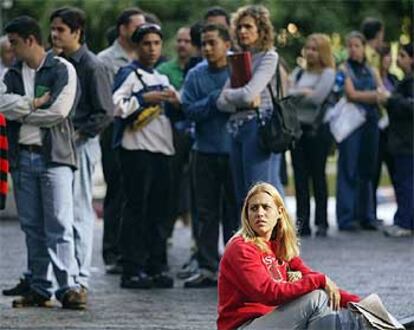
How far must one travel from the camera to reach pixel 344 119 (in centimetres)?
1650

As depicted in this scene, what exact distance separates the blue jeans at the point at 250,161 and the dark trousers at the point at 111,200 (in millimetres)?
1826

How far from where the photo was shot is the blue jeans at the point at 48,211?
11.1 metres

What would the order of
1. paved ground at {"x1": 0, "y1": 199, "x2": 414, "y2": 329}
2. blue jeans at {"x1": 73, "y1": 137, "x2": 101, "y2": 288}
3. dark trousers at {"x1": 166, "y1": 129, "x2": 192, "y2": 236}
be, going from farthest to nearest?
dark trousers at {"x1": 166, "y1": 129, "x2": 192, "y2": 236}
blue jeans at {"x1": 73, "y1": 137, "x2": 101, "y2": 288}
paved ground at {"x1": 0, "y1": 199, "x2": 414, "y2": 329}

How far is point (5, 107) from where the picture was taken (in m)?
11.0

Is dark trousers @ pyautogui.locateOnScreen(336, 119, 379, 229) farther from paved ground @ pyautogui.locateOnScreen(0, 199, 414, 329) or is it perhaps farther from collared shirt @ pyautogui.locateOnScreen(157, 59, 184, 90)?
collared shirt @ pyautogui.locateOnScreen(157, 59, 184, 90)

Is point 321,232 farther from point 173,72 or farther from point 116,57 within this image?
point 116,57

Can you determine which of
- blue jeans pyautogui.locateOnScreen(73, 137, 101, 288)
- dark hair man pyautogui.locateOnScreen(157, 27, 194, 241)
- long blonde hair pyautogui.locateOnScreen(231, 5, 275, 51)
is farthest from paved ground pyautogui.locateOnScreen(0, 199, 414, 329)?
long blonde hair pyautogui.locateOnScreen(231, 5, 275, 51)

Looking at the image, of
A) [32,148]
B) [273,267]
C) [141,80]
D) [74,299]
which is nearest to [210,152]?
[141,80]

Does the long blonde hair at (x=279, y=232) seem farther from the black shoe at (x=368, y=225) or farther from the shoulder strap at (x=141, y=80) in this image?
the black shoe at (x=368, y=225)

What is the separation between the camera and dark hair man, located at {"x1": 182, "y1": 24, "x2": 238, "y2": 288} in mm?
12328

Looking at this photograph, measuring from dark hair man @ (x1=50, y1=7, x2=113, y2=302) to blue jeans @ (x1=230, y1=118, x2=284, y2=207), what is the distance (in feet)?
3.33

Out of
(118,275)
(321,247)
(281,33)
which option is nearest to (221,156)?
(118,275)

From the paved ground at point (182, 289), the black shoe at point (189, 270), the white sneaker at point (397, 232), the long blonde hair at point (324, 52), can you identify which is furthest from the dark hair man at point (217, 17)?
the white sneaker at point (397, 232)

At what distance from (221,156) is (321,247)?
314 cm
